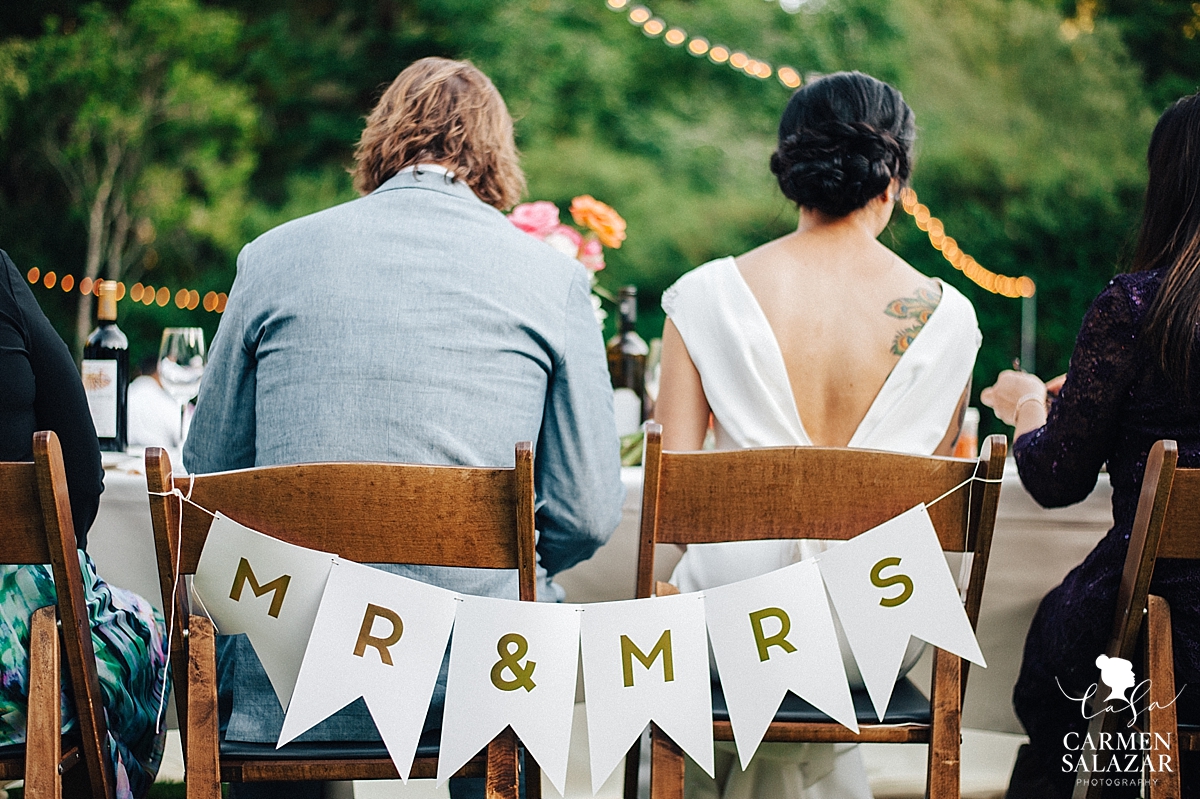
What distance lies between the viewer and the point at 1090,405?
1564 mm

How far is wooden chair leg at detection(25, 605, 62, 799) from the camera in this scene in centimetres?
127

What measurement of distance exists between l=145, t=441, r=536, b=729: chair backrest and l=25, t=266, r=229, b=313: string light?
404 inches

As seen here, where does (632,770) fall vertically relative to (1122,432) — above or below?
below

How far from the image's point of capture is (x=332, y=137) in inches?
443

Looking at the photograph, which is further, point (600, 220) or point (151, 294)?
point (151, 294)

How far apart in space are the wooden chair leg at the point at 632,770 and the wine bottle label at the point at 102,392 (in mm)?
1141

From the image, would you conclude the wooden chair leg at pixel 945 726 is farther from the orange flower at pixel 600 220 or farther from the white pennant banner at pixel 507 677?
the orange flower at pixel 600 220

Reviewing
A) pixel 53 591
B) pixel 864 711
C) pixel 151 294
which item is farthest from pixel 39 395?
pixel 151 294

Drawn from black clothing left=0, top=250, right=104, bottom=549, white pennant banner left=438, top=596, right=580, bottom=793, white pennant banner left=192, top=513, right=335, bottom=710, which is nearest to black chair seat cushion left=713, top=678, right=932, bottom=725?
white pennant banner left=438, top=596, right=580, bottom=793

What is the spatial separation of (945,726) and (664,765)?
35 centimetres

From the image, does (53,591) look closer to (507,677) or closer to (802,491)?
(507,677)

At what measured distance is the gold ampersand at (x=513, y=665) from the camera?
123 cm

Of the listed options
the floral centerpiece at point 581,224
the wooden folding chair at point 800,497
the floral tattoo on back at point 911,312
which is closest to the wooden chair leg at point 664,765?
the wooden folding chair at point 800,497

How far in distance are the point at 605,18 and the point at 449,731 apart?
11201 mm
